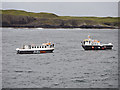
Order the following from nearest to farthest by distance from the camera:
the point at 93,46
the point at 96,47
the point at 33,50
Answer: the point at 33,50 < the point at 93,46 < the point at 96,47

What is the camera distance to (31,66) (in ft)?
214

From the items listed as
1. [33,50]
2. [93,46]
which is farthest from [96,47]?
[33,50]

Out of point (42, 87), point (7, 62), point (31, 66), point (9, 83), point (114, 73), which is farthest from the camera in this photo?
point (7, 62)

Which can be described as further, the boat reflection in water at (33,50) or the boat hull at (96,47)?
the boat hull at (96,47)

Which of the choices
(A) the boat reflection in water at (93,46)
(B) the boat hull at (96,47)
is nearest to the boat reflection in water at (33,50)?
(B) the boat hull at (96,47)

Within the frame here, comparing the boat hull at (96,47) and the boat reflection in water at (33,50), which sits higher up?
the boat reflection in water at (33,50)

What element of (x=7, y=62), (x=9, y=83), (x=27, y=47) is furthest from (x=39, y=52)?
(x=9, y=83)

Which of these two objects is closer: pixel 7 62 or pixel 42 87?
pixel 42 87

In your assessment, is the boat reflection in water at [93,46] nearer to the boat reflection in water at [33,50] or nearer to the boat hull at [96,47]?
the boat hull at [96,47]

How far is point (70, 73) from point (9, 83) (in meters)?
13.3

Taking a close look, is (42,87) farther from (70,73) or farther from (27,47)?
(27,47)

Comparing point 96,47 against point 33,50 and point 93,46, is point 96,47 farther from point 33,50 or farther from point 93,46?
point 33,50

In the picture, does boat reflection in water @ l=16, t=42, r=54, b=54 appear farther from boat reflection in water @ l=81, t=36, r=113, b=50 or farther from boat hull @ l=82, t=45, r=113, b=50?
boat reflection in water @ l=81, t=36, r=113, b=50

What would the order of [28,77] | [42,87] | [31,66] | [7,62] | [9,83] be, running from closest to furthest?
1. [42,87]
2. [9,83]
3. [28,77]
4. [31,66]
5. [7,62]
